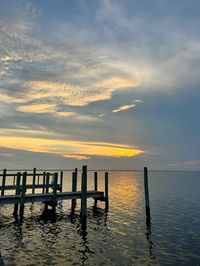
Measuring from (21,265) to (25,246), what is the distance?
2.94 metres

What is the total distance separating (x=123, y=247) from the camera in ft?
49.1

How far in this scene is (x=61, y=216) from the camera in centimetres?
2397

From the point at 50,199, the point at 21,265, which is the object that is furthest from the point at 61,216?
the point at 21,265

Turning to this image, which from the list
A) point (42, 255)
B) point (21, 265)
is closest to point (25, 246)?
point (42, 255)

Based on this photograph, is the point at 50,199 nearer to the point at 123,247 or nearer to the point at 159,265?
the point at 123,247

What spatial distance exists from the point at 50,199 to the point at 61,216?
8.94 ft

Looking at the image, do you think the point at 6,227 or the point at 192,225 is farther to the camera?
the point at 192,225

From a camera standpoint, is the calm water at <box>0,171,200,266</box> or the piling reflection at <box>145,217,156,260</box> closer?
the calm water at <box>0,171,200,266</box>

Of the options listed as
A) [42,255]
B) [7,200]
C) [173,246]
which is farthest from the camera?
[7,200]

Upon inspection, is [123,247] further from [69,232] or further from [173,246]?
[69,232]

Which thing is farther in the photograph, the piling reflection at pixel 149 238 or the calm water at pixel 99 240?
the piling reflection at pixel 149 238

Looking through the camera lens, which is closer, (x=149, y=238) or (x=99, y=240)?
(x=99, y=240)

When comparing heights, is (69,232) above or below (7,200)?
below

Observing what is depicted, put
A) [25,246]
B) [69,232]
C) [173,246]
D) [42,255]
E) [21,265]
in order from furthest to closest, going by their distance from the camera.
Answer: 1. [69,232]
2. [173,246]
3. [25,246]
4. [42,255]
5. [21,265]
